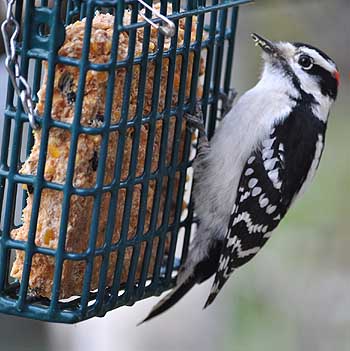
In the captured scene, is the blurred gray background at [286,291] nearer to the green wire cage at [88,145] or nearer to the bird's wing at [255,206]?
the bird's wing at [255,206]

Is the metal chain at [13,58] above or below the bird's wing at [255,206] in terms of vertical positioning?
above

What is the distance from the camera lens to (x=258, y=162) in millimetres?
4004

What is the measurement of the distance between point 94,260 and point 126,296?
0.84 ft

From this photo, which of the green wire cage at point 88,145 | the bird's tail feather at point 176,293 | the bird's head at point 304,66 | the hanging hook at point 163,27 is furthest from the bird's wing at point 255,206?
the hanging hook at point 163,27

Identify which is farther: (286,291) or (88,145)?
(286,291)

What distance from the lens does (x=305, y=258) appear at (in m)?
6.28

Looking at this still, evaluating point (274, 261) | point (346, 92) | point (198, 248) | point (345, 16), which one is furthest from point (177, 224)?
point (346, 92)

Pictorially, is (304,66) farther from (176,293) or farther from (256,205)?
(176,293)

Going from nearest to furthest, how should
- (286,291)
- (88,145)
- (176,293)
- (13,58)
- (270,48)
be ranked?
(13,58) < (88,145) < (176,293) < (270,48) < (286,291)

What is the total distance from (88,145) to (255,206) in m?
0.93

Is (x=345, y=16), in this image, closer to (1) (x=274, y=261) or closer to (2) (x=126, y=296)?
(1) (x=274, y=261)

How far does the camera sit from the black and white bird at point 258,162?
398 cm

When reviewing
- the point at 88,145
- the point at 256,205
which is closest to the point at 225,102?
the point at 256,205

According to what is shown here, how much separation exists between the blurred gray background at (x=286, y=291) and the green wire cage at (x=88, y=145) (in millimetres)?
2192
